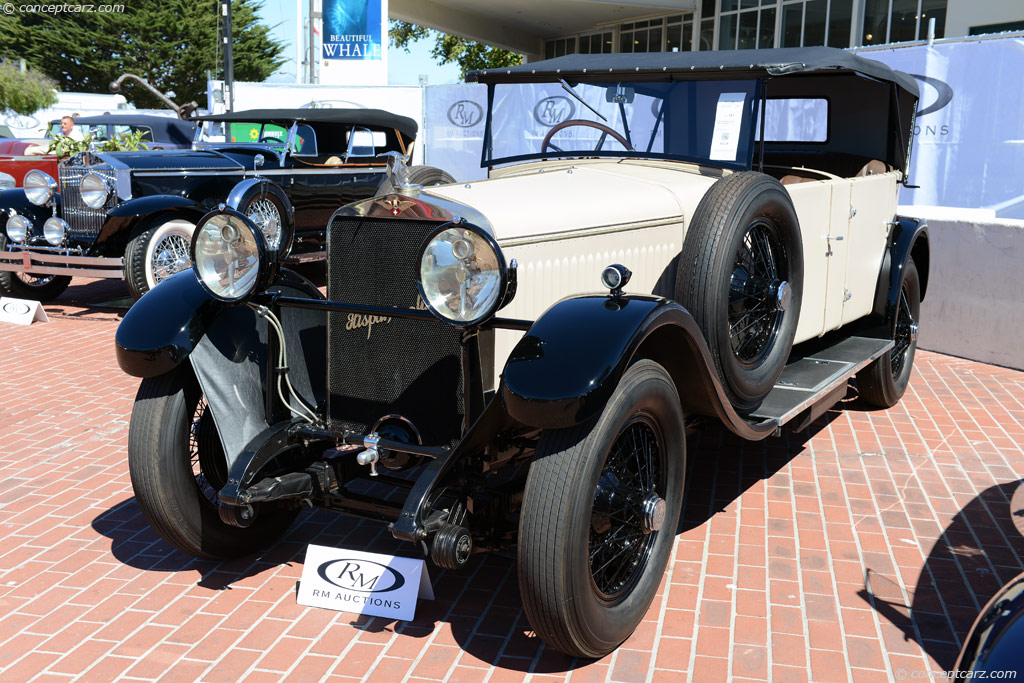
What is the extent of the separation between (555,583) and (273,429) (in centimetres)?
119

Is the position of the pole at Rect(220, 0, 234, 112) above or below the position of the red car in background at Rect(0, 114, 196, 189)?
above

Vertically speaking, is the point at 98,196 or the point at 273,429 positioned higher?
the point at 98,196

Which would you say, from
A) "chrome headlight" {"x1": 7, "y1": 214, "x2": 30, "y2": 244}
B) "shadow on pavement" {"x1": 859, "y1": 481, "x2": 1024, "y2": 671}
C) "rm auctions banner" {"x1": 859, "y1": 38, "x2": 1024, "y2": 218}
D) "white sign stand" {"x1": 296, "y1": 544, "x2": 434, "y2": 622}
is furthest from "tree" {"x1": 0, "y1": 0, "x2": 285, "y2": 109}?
"shadow on pavement" {"x1": 859, "y1": 481, "x2": 1024, "y2": 671}

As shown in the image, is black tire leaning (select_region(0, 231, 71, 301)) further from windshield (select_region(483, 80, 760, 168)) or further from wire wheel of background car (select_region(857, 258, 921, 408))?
wire wheel of background car (select_region(857, 258, 921, 408))

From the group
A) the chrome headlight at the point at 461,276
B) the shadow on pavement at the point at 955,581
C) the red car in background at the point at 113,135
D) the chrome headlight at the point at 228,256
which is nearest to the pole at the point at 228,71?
the red car in background at the point at 113,135

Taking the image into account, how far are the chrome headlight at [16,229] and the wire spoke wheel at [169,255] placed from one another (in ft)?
4.73

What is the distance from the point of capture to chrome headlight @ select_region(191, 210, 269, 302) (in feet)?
9.86

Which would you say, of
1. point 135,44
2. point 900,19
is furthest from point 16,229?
point 135,44

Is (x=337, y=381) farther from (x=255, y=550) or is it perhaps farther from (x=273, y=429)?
(x=255, y=550)

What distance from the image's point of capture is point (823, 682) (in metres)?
2.56

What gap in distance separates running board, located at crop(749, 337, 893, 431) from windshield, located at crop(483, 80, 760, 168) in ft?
3.30

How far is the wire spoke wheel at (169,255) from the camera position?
7492 mm

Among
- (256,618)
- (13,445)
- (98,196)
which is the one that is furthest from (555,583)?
(98,196)

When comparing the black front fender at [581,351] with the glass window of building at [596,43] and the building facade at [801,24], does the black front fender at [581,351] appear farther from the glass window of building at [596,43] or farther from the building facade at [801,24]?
the glass window of building at [596,43]
